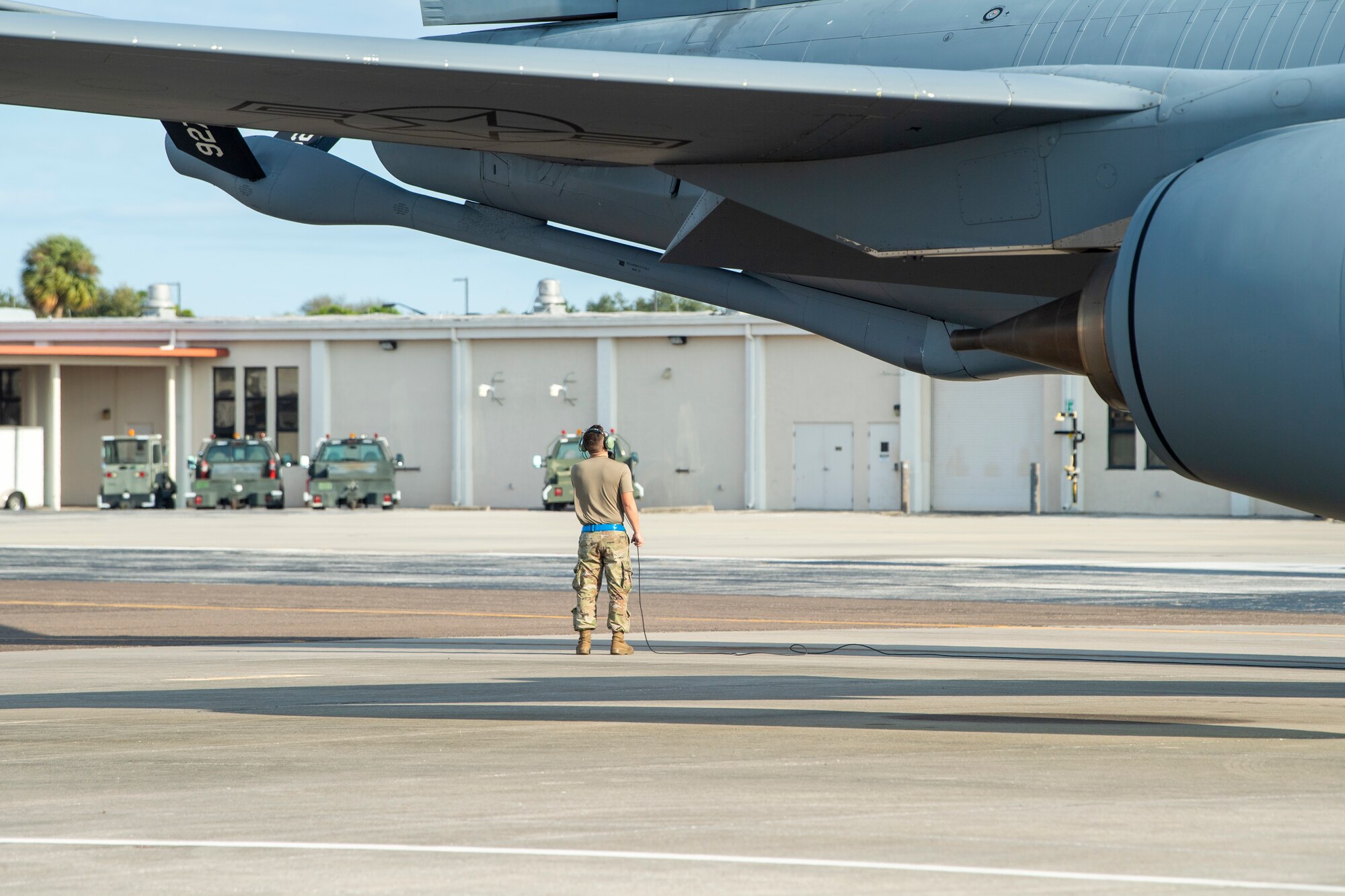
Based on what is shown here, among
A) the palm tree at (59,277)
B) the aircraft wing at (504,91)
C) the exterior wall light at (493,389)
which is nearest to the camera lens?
the aircraft wing at (504,91)

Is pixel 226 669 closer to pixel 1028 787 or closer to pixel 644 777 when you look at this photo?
pixel 644 777

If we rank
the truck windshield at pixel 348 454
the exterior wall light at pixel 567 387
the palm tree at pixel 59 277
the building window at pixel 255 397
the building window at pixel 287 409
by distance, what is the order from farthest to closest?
the palm tree at pixel 59 277 < the building window at pixel 255 397 < the building window at pixel 287 409 < the exterior wall light at pixel 567 387 < the truck windshield at pixel 348 454

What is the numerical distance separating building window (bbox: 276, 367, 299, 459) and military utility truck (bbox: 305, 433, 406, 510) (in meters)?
5.97

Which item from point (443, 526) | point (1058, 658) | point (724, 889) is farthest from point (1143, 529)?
point (724, 889)

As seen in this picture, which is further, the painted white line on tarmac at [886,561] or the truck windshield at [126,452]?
the truck windshield at [126,452]

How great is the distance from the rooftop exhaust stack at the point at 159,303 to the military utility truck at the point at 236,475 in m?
12.1

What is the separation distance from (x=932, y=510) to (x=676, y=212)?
38023 millimetres

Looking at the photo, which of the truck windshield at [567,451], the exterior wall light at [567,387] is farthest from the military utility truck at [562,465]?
the exterior wall light at [567,387]

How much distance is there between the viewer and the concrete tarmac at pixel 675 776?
211 inches

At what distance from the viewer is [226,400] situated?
54.9 m

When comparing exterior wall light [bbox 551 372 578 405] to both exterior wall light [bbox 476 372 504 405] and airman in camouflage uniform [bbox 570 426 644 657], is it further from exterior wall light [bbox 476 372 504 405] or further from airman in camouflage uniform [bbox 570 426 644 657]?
airman in camouflage uniform [bbox 570 426 644 657]

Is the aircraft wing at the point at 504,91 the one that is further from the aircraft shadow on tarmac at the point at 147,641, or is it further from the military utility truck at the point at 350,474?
the military utility truck at the point at 350,474

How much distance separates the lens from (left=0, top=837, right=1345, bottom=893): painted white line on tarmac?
506cm

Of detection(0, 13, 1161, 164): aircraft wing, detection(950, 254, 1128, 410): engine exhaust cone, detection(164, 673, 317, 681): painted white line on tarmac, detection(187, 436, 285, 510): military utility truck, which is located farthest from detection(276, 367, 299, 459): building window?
detection(950, 254, 1128, 410): engine exhaust cone
